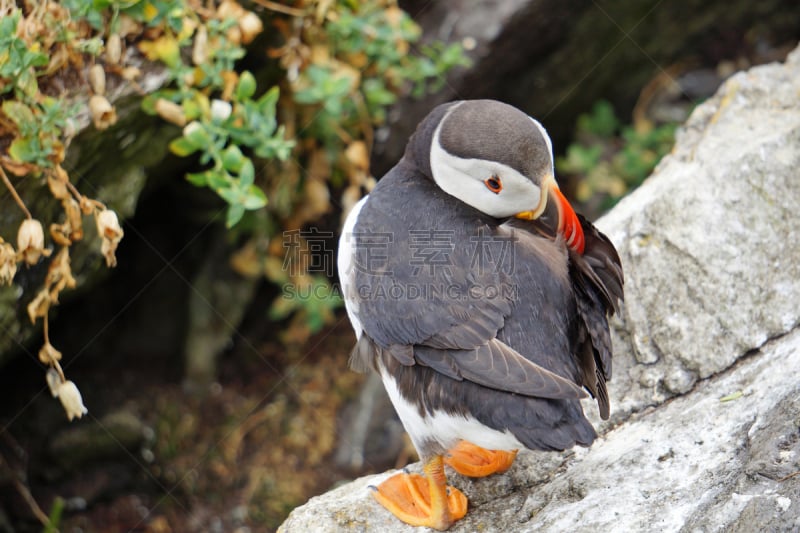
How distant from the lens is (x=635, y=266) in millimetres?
3193

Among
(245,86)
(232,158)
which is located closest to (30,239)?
(232,158)

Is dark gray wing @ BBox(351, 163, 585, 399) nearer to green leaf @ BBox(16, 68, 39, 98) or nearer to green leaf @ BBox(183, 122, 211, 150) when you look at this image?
green leaf @ BBox(183, 122, 211, 150)

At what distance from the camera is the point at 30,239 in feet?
9.87

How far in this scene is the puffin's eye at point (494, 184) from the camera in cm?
265

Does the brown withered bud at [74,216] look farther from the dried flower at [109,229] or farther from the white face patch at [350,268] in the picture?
the white face patch at [350,268]

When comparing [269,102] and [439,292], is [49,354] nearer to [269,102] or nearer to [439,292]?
[269,102]

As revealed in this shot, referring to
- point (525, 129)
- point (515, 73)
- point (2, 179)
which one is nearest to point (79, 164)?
point (2, 179)

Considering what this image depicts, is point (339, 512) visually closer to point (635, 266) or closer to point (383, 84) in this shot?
point (635, 266)

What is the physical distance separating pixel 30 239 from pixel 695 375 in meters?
2.40

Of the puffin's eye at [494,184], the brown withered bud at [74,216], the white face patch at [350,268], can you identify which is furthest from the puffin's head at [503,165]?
the brown withered bud at [74,216]

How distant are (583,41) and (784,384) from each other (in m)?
2.82

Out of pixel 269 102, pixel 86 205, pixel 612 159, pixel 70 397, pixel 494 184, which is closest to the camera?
pixel 494 184

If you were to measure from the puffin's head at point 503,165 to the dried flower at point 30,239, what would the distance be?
1474 mm

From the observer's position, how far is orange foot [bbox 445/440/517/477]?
2867 millimetres
